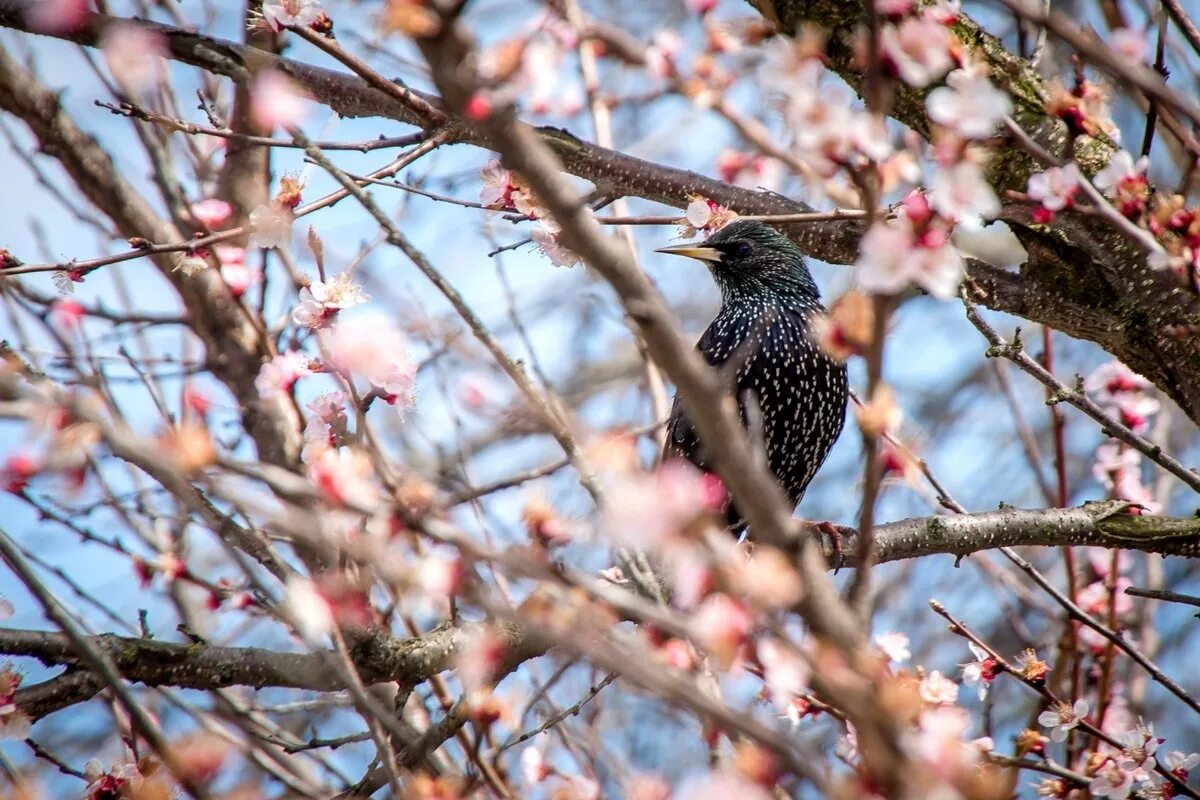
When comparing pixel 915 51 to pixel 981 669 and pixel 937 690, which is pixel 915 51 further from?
pixel 981 669

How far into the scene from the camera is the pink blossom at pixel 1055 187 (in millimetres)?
1734

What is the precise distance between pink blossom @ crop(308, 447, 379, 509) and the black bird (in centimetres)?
227

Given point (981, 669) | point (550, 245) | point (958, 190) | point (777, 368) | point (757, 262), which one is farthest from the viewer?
point (757, 262)

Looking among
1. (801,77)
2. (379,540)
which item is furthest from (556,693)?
(801,77)

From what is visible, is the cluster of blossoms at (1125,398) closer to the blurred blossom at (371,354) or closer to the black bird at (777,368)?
the black bird at (777,368)

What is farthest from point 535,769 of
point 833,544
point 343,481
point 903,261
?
point 903,261

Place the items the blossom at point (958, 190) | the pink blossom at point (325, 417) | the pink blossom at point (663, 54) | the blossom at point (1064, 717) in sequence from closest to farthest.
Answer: the blossom at point (958, 190) < the pink blossom at point (325, 417) < the blossom at point (1064, 717) < the pink blossom at point (663, 54)

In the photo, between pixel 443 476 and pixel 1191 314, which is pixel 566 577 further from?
pixel 443 476

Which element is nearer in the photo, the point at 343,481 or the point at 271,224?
the point at 343,481

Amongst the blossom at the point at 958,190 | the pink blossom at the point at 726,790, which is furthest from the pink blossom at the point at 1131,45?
the pink blossom at the point at 726,790

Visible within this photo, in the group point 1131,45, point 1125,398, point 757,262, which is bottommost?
point 1131,45

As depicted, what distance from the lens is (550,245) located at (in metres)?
2.78

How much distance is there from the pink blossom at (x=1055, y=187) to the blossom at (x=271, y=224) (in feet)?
4.83

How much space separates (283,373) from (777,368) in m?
2.00
